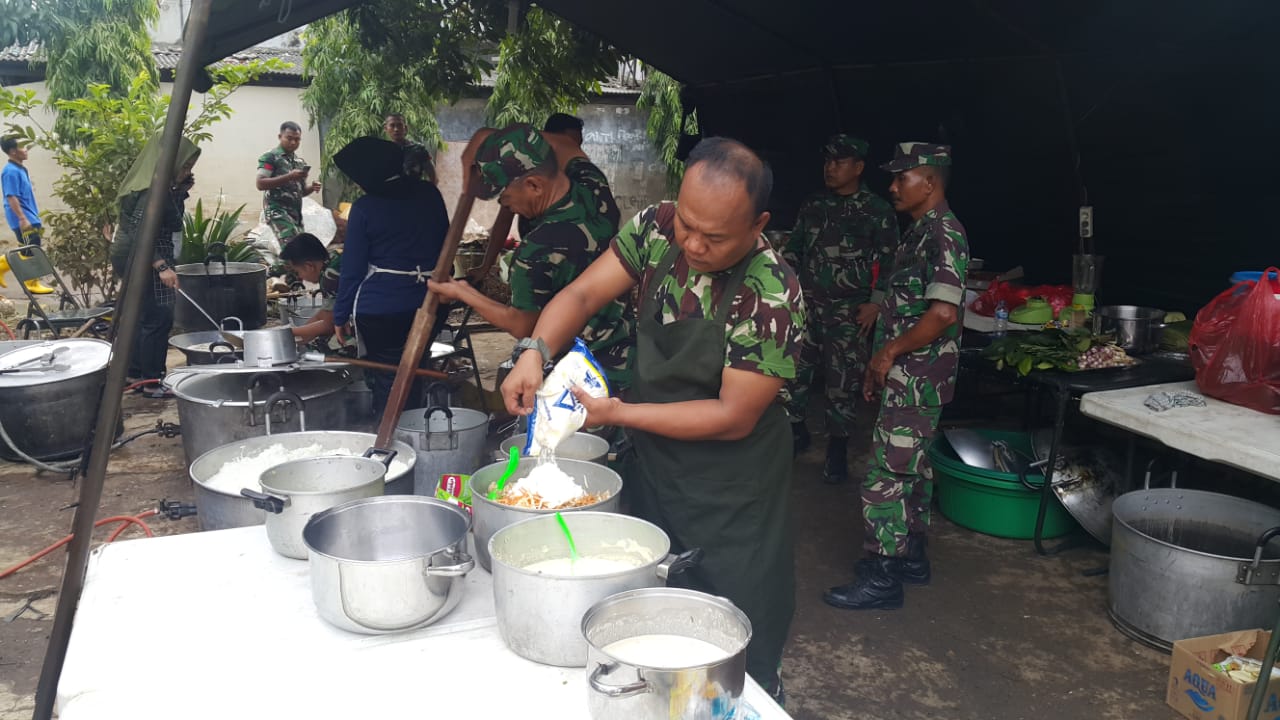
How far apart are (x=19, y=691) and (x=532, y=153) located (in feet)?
8.78

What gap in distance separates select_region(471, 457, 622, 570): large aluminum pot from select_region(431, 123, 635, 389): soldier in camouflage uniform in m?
0.97

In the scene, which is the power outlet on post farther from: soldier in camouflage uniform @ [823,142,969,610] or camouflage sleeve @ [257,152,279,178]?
camouflage sleeve @ [257,152,279,178]

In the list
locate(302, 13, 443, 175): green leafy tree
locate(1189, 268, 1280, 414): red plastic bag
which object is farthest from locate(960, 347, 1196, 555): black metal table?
locate(302, 13, 443, 175): green leafy tree

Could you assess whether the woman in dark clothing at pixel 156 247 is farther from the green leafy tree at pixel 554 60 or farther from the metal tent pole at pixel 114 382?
the metal tent pole at pixel 114 382

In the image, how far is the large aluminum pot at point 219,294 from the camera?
21.0 ft

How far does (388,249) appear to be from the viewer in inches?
165

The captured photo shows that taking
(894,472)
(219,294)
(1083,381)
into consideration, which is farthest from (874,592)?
(219,294)

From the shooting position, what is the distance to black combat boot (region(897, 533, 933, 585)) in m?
3.98

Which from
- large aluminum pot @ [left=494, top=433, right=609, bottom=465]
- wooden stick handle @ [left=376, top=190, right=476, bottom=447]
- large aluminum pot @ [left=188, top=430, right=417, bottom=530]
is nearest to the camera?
large aluminum pot @ [left=188, top=430, right=417, bottom=530]

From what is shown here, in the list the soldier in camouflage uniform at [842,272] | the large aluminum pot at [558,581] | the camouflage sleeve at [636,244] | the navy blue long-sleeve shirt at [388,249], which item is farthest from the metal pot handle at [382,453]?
the soldier in camouflage uniform at [842,272]

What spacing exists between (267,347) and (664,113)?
12.8m

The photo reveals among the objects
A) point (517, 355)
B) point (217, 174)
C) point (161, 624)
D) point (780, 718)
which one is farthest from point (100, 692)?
point (217, 174)

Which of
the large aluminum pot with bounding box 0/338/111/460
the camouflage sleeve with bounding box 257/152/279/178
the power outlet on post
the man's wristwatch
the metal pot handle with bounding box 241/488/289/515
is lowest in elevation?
the large aluminum pot with bounding box 0/338/111/460

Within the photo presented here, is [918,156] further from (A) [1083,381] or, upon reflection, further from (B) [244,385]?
(B) [244,385]
